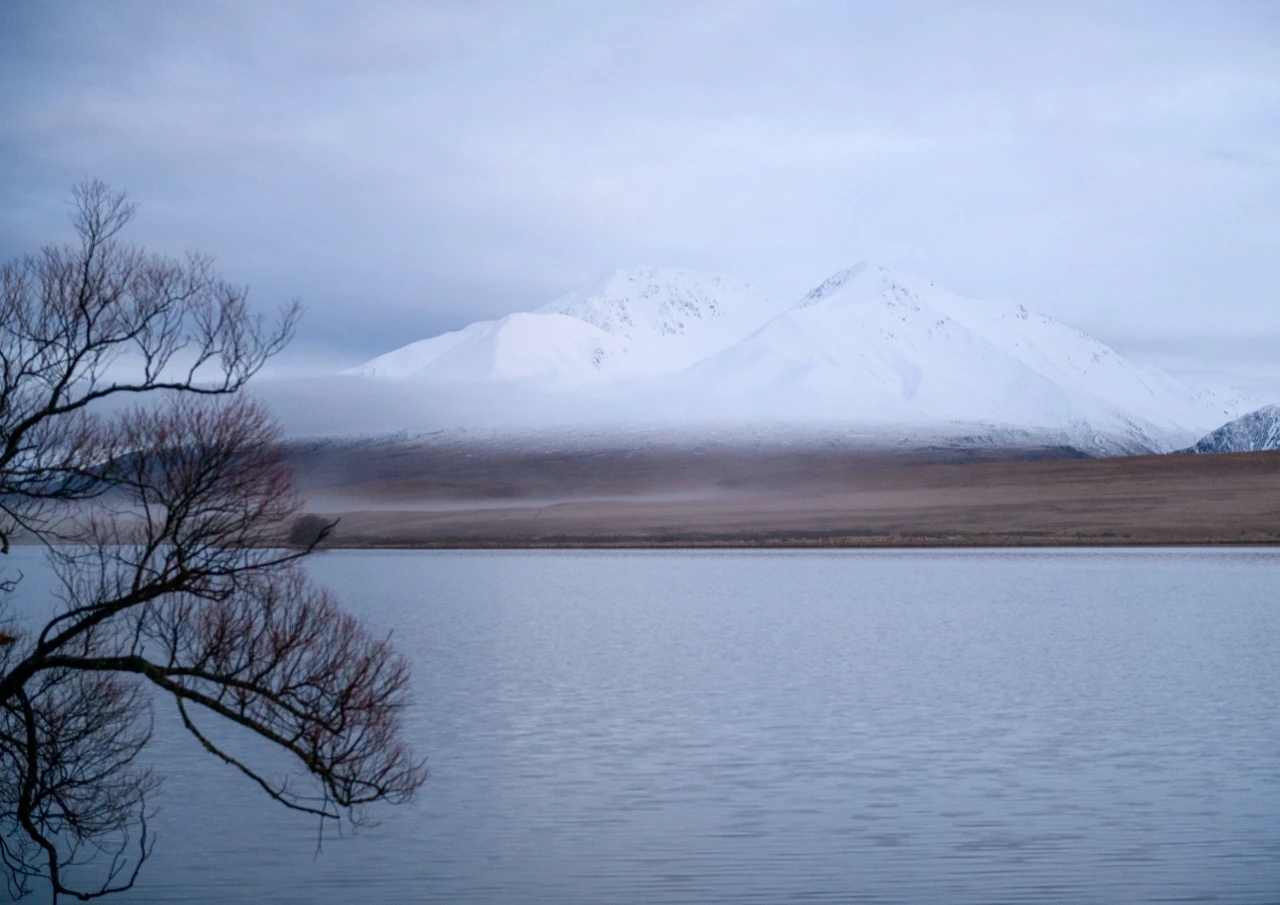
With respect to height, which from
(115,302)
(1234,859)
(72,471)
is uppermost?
(115,302)

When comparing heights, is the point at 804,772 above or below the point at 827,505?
below

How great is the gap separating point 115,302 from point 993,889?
24.0 ft

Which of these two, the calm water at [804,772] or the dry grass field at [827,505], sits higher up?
the dry grass field at [827,505]

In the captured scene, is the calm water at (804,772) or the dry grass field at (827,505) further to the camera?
the dry grass field at (827,505)

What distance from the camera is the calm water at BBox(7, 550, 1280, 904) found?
11.0 metres

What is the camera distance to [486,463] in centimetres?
12700

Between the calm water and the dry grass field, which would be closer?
the calm water

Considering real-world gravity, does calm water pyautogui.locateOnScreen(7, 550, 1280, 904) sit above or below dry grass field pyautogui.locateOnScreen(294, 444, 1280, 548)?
below

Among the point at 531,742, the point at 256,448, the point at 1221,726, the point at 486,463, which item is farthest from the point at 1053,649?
the point at 486,463

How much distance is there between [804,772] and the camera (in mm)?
14656

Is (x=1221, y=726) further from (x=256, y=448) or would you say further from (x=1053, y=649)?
(x=256, y=448)

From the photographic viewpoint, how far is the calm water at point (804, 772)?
11.0m

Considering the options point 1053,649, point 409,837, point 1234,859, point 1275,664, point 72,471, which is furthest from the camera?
point 1053,649

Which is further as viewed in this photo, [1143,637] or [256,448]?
[1143,637]
